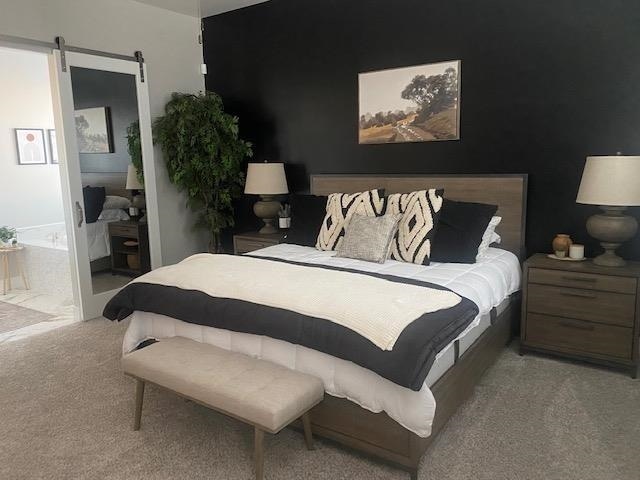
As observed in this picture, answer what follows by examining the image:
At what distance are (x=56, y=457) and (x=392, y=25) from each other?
12.2 ft

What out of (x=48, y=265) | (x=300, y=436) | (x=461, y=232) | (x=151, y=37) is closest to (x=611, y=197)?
(x=461, y=232)

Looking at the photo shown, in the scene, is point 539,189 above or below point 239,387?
above

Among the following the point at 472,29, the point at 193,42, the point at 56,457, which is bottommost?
the point at 56,457

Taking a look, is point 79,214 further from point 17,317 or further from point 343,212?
point 343,212

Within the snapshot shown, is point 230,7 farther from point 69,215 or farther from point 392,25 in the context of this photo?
point 69,215

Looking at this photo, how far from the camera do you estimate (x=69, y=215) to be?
407cm

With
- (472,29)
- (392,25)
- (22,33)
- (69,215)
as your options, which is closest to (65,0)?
(22,33)

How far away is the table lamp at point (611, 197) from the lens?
2865 mm

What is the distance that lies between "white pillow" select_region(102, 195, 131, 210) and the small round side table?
1.58m

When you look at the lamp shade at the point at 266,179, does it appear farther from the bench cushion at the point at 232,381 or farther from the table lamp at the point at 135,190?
the bench cushion at the point at 232,381

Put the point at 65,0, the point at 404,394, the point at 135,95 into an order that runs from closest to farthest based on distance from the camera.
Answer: the point at 404,394 → the point at 65,0 → the point at 135,95

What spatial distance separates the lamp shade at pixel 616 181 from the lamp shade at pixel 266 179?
261 cm

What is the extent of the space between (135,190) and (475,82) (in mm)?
3164

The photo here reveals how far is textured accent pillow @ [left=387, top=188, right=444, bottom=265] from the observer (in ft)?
10.5
